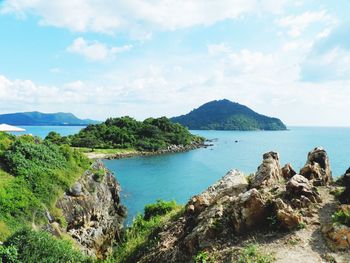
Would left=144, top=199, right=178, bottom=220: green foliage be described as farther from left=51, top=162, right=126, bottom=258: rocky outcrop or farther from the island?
the island

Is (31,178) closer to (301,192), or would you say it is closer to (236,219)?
(236,219)

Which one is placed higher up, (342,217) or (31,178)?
(342,217)

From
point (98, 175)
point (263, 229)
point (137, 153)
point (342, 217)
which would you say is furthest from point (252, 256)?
point (137, 153)

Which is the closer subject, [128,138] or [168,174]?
[168,174]

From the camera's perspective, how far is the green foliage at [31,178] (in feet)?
77.5

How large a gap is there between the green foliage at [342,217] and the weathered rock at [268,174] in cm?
406

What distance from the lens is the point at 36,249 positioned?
14.3 metres

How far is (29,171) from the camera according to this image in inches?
1128

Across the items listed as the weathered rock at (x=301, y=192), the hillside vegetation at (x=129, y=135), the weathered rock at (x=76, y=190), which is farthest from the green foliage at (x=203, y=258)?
the hillside vegetation at (x=129, y=135)

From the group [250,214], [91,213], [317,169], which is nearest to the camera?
[250,214]

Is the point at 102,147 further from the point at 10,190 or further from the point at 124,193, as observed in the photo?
the point at 10,190

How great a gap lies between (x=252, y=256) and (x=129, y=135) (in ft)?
413

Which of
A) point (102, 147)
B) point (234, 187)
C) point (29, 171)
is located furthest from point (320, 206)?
point (102, 147)

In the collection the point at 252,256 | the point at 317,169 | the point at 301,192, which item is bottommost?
the point at 252,256
